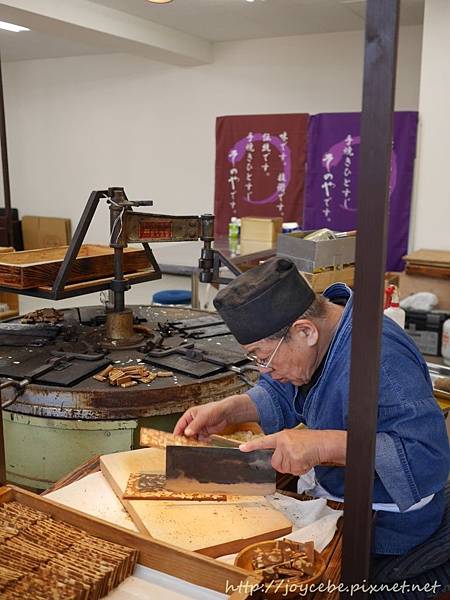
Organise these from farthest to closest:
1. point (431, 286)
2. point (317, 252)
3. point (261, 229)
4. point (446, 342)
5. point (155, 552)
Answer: point (261, 229)
point (431, 286)
point (446, 342)
point (317, 252)
point (155, 552)

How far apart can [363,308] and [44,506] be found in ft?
2.73

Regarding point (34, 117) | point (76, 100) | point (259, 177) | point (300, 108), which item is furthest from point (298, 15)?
point (34, 117)

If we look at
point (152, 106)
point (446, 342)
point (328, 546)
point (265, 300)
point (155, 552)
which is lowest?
point (446, 342)

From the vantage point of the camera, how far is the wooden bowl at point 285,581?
116cm

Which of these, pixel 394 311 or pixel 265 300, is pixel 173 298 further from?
pixel 265 300

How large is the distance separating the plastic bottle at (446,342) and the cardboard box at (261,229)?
6.04 ft

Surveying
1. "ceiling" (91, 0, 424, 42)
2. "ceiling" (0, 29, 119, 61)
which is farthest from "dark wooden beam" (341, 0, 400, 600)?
"ceiling" (0, 29, 119, 61)

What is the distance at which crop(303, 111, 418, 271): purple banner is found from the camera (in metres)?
5.75

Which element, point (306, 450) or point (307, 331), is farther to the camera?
point (307, 331)

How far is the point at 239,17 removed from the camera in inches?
220

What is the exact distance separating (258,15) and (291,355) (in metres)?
4.76

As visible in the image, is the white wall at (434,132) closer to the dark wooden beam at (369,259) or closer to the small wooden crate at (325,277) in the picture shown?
the small wooden crate at (325,277)

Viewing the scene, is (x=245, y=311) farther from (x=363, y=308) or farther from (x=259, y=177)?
(x=259, y=177)

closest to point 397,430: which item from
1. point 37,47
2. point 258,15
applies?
point 258,15
